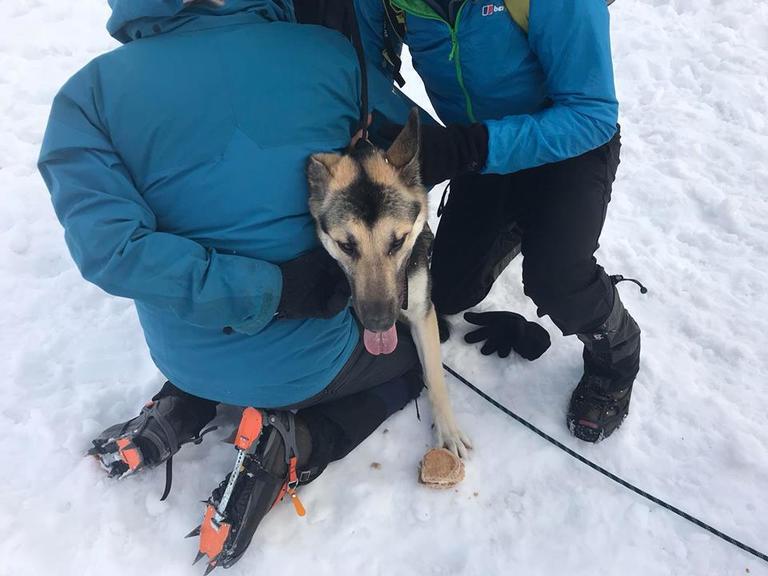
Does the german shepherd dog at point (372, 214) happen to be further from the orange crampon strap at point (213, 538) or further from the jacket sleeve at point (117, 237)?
the orange crampon strap at point (213, 538)

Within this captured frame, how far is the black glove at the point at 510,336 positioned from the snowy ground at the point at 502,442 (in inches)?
3.1

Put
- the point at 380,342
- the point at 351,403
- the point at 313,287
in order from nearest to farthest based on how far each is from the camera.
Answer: the point at 313,287 → the point at 380,342 → the point at 351,403

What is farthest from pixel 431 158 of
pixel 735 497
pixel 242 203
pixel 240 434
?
pixel 735 497

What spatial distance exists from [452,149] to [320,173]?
1.92 ft

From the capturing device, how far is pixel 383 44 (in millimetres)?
2707

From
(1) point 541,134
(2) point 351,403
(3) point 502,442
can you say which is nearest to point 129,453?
(2) point 351,403

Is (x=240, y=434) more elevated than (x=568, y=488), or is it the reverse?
(x=240, y=434)

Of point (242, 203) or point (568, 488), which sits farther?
point (568, 488)

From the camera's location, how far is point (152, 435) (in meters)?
2.42

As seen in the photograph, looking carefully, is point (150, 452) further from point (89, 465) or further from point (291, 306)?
point (291, 306)

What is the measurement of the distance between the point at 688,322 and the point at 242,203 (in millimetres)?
2553

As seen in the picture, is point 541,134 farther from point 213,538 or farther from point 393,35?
point 213,538

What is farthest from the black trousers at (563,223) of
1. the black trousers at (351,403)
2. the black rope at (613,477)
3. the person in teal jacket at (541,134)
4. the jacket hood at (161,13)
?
the jacket hood at (161,13)

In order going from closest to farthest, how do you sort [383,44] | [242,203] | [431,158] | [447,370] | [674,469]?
1. [242,203]
2. [431,158]
3. [674,469]
4. [383,44]
5. [447,370]
